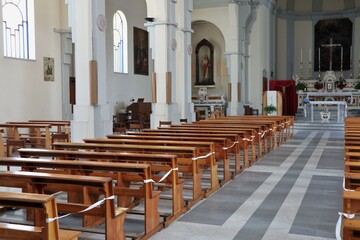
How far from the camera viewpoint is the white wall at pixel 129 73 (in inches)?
671

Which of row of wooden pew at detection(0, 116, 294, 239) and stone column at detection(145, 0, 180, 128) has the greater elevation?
stone column at detection(145, 0, 180, 128)

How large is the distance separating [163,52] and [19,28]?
195 inches

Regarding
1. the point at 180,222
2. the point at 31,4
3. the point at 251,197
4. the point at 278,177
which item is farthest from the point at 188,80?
the point at 180,222

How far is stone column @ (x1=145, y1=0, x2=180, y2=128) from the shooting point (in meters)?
11.9

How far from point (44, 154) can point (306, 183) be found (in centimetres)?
389

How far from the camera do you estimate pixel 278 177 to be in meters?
6.82

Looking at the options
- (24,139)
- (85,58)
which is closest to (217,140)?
(85,58)

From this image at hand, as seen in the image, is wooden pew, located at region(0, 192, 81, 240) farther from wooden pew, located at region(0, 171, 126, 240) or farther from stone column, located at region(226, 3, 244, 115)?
stone column, located at region(226, 3, 244, 115)

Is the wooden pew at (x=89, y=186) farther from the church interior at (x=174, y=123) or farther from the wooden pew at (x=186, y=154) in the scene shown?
the wooden pew at (x=186, y=154)

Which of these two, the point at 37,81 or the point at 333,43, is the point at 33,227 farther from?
the point at 333,43

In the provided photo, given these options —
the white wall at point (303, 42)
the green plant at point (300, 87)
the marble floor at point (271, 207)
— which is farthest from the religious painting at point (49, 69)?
the white wall at point (303, 42)

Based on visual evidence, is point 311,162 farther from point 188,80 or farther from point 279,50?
point 279,50

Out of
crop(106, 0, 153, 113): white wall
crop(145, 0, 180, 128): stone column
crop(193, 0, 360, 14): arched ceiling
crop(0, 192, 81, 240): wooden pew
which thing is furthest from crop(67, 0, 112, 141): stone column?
crop(193, 0, 360, 14): arched ceiling

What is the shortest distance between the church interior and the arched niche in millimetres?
67
